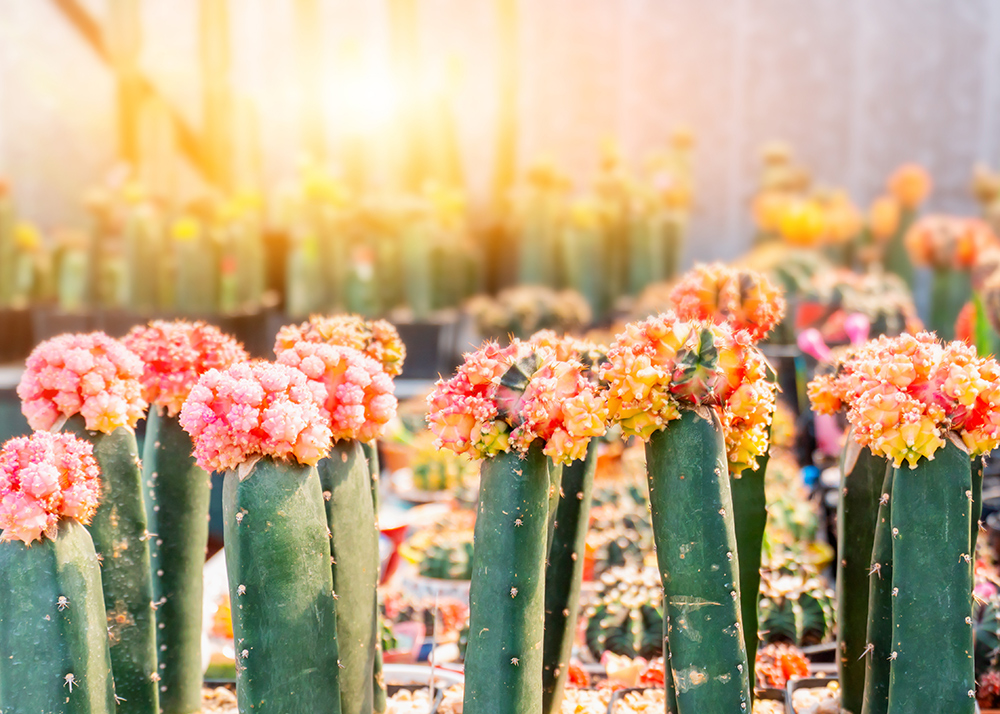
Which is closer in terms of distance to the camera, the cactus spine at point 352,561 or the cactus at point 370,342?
the cactus spine at point 352,561

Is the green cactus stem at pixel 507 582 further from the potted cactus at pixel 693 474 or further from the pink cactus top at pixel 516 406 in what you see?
the potted cactus at pixel 693 474

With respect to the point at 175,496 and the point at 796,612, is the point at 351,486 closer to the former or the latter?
the point at 175,496

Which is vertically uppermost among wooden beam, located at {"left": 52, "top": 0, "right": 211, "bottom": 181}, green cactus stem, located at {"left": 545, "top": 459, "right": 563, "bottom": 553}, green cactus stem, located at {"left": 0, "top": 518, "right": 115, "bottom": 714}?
wooden beam, located at {"left": 52, "top": 0, "right": 211, "bottom": 181}

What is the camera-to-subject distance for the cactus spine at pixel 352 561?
4.61ft

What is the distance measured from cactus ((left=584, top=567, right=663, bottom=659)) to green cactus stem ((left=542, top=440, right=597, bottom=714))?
0.55m

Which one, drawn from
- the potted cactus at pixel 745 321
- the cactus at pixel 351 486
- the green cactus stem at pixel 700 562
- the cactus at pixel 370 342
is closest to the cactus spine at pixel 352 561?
the cactus at pixel 351 486

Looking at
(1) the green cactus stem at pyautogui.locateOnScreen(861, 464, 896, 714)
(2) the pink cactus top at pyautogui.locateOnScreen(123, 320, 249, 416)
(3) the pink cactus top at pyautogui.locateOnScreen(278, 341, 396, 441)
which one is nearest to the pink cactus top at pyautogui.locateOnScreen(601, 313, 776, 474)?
(1) the green cactus stem at pyautogui.locateOnScreen(861, 464, 896, 714)

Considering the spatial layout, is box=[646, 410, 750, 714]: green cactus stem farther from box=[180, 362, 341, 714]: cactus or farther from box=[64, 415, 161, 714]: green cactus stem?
box=[64, 415, 161, 714]: green cactus stem

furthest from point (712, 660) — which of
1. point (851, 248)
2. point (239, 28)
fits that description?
point (239, 28)

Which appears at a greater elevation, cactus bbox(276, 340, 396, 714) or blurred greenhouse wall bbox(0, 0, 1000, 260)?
blurred greenhouse wall bbox(0, 0, 1000, 260)

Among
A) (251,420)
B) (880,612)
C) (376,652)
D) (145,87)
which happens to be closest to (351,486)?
(251,420)

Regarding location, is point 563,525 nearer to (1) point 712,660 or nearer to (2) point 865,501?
(1) point 712,660

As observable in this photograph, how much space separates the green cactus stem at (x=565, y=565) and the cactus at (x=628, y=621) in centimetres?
55

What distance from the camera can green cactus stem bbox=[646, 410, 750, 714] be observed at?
1.32 metres
